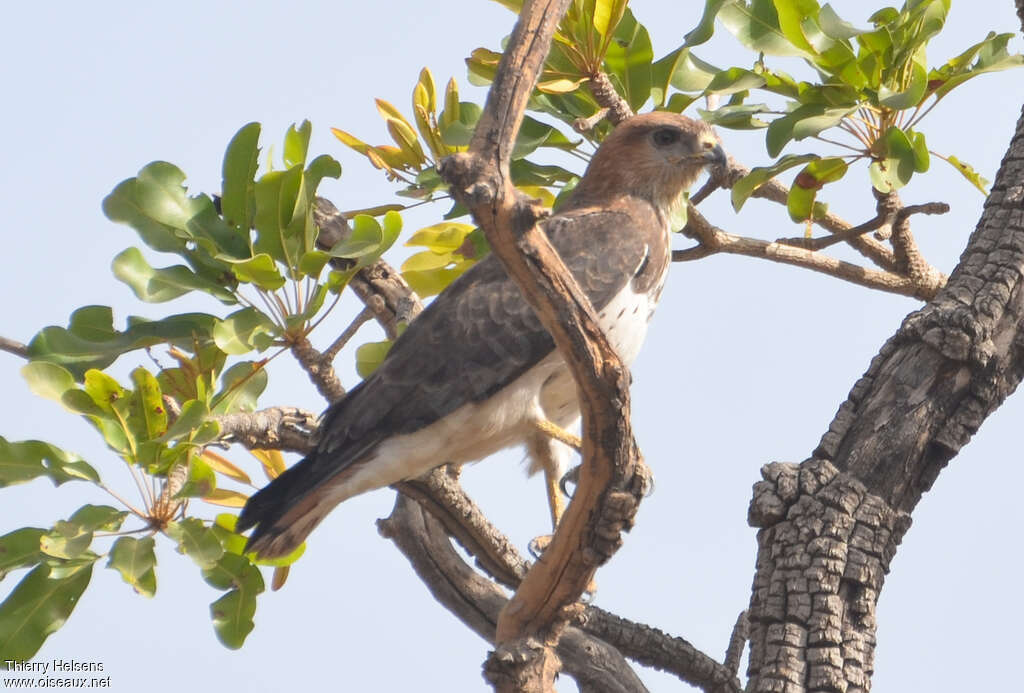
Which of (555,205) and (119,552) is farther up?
(555,205)

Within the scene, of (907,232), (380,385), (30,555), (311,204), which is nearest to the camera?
(30,555)

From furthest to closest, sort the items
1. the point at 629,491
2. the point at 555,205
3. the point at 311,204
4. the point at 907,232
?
the point at 555,205, the point at 907,232, the point at 311,204, the point at 629,491

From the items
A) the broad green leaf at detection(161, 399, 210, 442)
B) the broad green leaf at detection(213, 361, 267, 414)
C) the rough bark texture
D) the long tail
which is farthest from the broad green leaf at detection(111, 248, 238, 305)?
the rough bark texture

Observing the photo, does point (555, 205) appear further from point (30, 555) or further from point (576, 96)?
point (30, 555)

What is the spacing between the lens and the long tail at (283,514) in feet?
15.8

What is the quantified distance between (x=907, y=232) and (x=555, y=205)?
1.53 metres

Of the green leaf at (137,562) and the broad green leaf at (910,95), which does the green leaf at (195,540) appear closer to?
the green leaf at (137,562)

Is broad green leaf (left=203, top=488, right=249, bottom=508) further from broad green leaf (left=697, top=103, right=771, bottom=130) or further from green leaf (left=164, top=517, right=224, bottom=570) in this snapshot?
broad green leaf (left=697, top=103, right=771, bottom=130)

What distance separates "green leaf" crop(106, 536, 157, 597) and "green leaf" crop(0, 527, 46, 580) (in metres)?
0.27

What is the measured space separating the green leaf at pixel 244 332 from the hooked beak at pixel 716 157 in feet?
7.53

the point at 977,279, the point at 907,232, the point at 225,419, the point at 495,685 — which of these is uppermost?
the point at 907,232

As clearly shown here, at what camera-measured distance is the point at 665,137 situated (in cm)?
607

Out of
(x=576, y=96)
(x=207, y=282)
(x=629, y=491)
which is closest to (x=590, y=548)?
(x=629, y=491)

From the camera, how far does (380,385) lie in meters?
5.21
